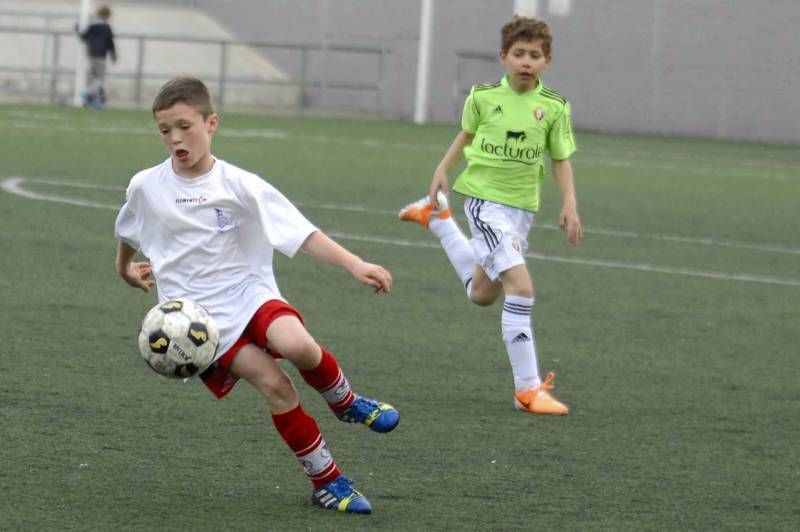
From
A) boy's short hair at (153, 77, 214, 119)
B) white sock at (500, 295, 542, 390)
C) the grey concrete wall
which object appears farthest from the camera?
the grey concrete wall

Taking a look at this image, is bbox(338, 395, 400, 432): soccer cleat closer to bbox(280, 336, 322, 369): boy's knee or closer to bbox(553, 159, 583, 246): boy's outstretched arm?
bbox(280, 336, 322, 369): boy's knee

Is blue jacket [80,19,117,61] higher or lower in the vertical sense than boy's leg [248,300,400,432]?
higher

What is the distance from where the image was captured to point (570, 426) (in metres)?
6.66

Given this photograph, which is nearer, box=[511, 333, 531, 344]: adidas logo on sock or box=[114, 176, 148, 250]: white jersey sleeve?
box=[114, 176, 148, 250]: white jersey sleeve

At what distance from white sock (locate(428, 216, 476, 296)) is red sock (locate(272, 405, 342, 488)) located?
2915 millimetres

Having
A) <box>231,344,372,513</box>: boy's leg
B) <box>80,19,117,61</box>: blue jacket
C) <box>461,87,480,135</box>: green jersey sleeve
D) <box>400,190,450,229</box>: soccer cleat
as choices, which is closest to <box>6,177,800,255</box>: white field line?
<box>400,190,450,229</box>: soccer cleat

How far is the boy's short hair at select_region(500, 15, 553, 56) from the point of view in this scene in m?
7.30

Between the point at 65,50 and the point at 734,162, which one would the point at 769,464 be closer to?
the point at 734,162

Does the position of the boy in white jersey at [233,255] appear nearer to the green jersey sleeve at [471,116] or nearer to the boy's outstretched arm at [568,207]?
the boy's outstretched arm at [568,207]

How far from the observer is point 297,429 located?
5066 mm

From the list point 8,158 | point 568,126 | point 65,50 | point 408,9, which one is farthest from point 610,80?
point 568,126

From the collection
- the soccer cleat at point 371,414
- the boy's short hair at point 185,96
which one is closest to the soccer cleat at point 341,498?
the soccer cleat at point 371,414

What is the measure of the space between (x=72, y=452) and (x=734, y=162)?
1968 centimetres

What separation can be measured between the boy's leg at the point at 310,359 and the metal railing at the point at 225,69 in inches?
1046
